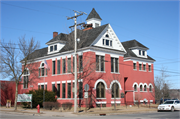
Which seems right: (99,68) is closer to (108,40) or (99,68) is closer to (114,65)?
(114,65)

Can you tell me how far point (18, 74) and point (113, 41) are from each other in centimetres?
1682

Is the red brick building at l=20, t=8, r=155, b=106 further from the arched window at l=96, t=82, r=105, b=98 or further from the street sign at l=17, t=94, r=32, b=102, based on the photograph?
the street sign at l=17, t=94, r=32, b=102

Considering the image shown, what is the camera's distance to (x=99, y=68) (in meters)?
34.8

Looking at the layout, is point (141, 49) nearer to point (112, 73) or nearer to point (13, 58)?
point (112, 73)

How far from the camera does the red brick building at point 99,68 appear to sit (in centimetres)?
3350

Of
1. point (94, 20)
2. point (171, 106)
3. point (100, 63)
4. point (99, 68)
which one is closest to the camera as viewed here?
point (171, 106)

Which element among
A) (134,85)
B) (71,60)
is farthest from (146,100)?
(71,60)

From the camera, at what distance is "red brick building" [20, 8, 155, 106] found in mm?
33500

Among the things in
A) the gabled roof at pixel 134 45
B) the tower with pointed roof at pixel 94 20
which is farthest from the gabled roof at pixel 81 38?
the gabled roof at pixel 134 45

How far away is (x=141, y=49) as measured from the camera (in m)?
46.0

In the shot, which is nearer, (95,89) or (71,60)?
(95,89)

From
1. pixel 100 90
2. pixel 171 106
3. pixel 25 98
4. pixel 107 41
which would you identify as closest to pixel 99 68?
pixel 100 90

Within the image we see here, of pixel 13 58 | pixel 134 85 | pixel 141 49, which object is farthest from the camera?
pixel 141 49

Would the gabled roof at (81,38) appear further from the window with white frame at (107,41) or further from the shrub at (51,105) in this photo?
the shrub at (51,105)
